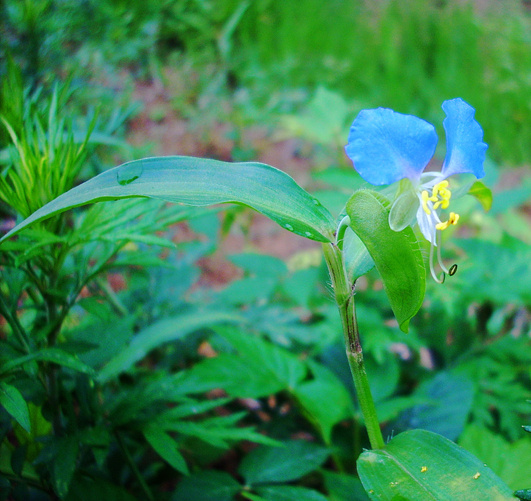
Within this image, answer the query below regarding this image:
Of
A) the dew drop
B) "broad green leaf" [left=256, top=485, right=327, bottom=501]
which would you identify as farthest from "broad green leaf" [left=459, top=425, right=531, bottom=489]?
the dew drop

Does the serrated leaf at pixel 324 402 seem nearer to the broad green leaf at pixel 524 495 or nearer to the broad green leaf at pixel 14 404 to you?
the broad green leaf at pixel 524 495

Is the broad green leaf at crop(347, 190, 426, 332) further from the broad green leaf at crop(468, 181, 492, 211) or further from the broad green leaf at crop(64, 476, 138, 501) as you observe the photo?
the broad green leaf at crop(64, 476, 138, 501)

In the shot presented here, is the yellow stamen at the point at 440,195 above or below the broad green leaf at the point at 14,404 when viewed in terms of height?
Answer: above

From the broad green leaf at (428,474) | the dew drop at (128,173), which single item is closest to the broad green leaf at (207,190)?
the dew drop at (128,173)

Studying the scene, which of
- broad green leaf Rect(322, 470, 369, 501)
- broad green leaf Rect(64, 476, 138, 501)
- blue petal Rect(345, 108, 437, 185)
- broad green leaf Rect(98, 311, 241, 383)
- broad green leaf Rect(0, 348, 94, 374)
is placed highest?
blue petal Rect(345, 108, 437, 185)

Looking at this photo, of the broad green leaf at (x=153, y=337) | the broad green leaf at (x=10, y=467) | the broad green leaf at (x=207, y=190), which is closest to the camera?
the broad green leaf at (x=207, y=190)

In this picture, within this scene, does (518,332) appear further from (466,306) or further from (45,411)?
(45,411)

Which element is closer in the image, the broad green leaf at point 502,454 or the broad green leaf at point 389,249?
the broad green leaf at point 389,249
